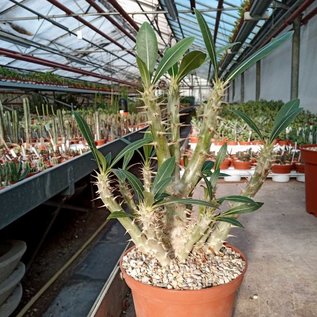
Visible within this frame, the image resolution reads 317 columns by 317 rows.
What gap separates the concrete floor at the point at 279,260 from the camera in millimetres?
1294

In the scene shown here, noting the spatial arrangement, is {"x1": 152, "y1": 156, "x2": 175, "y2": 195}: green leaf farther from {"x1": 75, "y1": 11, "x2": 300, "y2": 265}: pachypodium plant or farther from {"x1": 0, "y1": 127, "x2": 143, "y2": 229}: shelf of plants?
{"x1": 0, "y1": 127, "x2": 143, "y2": 229}: shelf of plants

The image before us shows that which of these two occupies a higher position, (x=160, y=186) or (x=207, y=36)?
(x=207, y=36)

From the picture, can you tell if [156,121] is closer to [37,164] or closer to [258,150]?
[37,164]

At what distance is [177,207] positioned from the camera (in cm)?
110

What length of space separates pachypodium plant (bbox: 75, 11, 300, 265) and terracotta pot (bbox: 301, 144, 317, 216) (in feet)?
3.98

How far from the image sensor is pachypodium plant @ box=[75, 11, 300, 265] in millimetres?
914

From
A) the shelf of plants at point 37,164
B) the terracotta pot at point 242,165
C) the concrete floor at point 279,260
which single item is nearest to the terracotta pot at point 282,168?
the terracotta pot at point 242,165

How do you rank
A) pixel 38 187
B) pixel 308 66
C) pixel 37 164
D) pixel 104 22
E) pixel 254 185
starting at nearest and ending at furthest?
1. pixel 254 185
2. pixel 38 187
3. pixel 37 164
4. pixel 308 66
5. pixel 104 22

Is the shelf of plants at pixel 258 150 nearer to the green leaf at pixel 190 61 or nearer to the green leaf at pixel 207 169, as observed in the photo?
the green leaf at pixel 207 169

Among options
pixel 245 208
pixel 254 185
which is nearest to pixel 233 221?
pixel 245 208

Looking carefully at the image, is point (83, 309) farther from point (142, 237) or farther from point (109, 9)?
point (109, 9)

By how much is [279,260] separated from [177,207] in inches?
33.7

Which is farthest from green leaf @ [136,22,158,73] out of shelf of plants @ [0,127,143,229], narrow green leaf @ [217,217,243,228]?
shelf of plants @ [0,127,143,229]

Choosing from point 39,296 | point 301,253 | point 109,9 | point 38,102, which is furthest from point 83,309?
point 109,9
